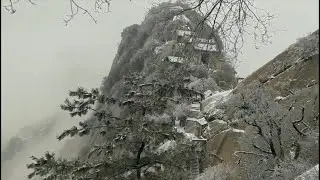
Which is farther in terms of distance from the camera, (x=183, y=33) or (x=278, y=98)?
(x=278, y=98)

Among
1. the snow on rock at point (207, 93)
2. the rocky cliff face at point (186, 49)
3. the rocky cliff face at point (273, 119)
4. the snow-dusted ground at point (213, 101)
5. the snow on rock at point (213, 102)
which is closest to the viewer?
the rocky cliff face at point (186, 49)

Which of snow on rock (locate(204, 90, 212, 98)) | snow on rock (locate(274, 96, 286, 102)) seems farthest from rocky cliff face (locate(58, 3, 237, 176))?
snow on rock (locate(274, 96, 286, 102))

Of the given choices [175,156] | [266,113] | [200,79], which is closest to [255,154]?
[266,113]

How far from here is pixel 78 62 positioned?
73.3 metres

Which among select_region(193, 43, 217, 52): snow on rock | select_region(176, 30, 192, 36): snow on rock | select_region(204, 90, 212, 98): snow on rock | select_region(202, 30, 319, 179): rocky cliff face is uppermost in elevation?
select_region(204, 90, 212, 98): snow on rock

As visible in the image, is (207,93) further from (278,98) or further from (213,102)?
(278,98)

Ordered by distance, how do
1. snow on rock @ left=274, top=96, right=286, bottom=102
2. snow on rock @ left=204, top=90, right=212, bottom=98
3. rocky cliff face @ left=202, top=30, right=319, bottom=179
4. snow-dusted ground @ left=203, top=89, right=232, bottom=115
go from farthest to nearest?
1. snow on rock @ left=204, top=90, right=212, bottom=98
2. snow-dusted ground @ left=203, top=89, right=232, bottom=115
3. snow on rock @ left=274, top=96, right=286, bottom=102
4. rocky cliff face @ left=202, top=30, right=319, bottom=179

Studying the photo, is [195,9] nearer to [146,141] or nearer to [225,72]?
[146,141]

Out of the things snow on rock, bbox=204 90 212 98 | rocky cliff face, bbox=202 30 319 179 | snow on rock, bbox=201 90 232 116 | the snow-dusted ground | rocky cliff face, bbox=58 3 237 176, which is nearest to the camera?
rocky cliff face, bbox=58 3 237 176

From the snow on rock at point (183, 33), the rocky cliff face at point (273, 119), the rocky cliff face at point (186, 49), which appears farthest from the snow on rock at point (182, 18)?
the rocky cliff face at point (273, 119)

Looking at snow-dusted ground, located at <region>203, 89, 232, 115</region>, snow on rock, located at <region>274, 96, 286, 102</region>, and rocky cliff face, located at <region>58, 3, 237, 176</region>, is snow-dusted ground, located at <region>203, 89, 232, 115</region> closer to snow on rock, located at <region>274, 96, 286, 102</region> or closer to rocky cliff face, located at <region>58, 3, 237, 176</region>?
rocky cliff face, located at <region>58, 3, 237, 176</region>

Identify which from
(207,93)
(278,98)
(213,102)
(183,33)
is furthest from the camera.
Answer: (207,93)

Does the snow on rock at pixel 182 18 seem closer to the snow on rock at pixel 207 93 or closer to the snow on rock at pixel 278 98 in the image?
the snow on rock at pixel 278 98

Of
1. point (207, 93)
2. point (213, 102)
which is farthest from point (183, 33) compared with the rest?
point (207, 93)
